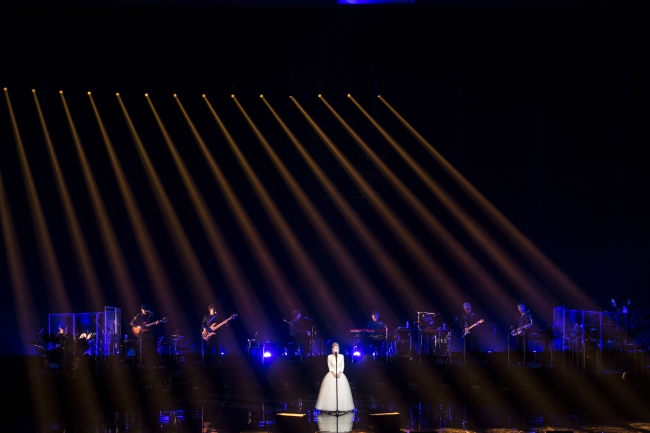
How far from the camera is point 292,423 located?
29.1 feet

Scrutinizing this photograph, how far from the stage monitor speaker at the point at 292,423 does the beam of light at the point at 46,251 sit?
8.78 meters

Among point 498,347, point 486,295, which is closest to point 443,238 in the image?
point 486,295

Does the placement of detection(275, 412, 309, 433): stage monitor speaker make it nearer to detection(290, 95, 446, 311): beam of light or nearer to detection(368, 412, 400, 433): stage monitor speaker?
detection(368, 412, 400, 433): stage monitor speaker

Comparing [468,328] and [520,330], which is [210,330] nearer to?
[468,328]

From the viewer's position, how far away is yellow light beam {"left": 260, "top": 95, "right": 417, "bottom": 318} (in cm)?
1609

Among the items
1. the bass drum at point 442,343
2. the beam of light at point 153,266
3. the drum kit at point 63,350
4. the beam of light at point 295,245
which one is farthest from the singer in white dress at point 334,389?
the beam of light at point 153,266

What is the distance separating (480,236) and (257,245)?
4969mm

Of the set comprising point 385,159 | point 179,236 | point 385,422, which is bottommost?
point 385,422

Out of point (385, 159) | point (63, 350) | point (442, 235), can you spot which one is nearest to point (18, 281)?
point (63, 350)

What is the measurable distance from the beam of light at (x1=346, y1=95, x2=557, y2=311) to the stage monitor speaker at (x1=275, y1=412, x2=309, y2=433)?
8.09 meters

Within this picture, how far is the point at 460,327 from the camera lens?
47.3ft

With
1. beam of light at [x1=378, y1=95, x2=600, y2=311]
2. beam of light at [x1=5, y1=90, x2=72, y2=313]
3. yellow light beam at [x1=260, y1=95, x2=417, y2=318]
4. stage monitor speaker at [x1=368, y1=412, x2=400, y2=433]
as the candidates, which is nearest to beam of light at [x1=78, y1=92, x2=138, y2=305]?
beam of light at [x1=5, y1=90, x2=72, y2=313]

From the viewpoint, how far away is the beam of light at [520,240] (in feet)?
52.1

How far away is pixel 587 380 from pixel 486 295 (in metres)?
3.91
